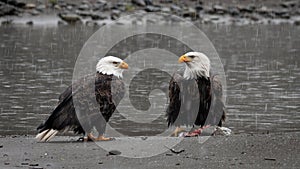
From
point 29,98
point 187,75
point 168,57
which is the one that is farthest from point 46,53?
point 187,75

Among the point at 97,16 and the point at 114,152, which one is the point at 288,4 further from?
the point at 114,152

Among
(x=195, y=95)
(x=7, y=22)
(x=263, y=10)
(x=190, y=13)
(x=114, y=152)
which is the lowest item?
(x=114, y=152)

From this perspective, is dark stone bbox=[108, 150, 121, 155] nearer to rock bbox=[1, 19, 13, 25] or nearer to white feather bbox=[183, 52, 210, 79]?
white feather bbox=[183, 52, 210, 79]

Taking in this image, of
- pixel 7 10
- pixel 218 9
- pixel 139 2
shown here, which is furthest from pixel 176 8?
pixel 7 10

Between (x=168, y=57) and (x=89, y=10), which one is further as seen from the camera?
(x=89, y=10)

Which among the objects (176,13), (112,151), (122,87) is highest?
(176,13)

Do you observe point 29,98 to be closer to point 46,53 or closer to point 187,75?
point 187,75

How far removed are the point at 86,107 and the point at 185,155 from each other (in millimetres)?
1802

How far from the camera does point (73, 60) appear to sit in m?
23.5

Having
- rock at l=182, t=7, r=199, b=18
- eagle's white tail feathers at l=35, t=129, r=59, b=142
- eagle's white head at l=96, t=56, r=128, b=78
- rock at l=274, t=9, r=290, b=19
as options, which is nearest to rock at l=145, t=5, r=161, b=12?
rock at l=182, t=7, r=199, b=18

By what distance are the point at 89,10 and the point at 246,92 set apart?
27054 millimetres

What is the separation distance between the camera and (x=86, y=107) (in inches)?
393

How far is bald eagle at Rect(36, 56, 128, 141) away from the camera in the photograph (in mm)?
9945

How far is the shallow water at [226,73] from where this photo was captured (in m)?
13.7
